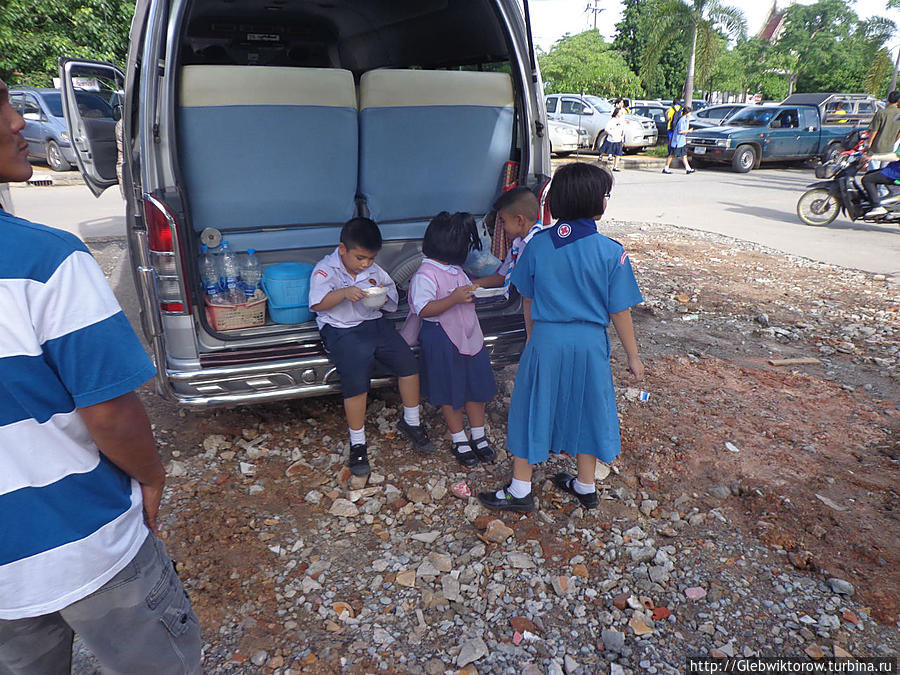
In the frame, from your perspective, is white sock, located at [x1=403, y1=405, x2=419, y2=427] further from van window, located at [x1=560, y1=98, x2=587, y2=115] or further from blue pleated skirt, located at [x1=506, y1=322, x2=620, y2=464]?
van window, located at [x1=560, y1=98, x2=587, y2=115]

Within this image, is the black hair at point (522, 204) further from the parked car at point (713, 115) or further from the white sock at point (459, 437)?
the parked car at point (713, 115)

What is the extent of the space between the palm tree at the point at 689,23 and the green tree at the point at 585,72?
3.44 m

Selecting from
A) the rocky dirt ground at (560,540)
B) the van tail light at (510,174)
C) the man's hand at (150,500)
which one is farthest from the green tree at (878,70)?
the man's hand at (150,500)

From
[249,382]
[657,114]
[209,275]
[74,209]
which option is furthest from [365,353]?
[657,114]

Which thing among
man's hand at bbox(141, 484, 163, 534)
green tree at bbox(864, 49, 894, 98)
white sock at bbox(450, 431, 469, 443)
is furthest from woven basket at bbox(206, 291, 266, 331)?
green tree at bbox(864, 49, 894, 98)

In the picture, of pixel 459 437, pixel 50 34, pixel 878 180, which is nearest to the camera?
pixel 459 437

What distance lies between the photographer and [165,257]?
2.71 m

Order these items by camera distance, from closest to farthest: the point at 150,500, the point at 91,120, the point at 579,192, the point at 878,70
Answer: the point at 150,500
the point at 579,192
the point at 91,120
the point at 878,70

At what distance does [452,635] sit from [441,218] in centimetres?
186

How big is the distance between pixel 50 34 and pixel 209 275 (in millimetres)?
17203

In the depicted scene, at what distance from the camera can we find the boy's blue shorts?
3.00 metres

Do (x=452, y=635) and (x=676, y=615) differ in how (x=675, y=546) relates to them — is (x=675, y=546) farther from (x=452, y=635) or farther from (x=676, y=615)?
(x=452, y=635)

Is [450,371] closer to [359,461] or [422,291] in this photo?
[422,291]

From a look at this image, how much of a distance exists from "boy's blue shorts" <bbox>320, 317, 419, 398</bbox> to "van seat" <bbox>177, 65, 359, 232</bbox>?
80cm
